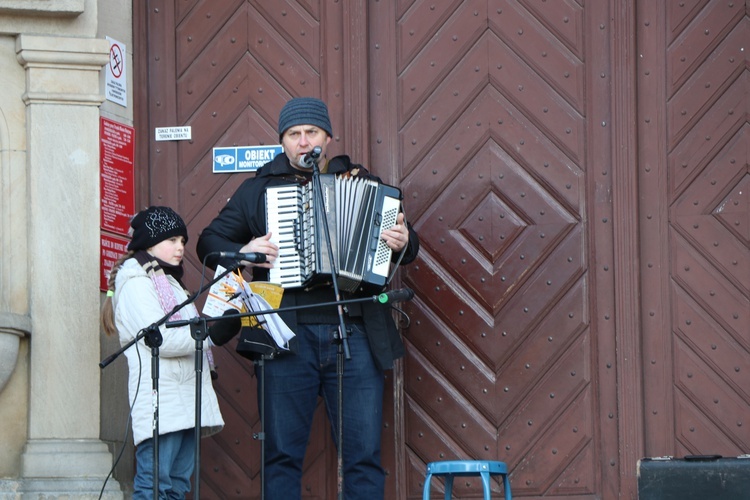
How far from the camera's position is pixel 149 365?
6434 millimetres

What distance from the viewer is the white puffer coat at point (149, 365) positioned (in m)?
6.36

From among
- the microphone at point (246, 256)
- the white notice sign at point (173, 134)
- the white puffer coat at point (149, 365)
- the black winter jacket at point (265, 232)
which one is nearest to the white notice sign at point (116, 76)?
the white notice sign at point (173, 134)

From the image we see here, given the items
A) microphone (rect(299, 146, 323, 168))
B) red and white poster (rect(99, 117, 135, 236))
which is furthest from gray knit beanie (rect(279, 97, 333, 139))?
red and white poster (rect(99, 117, 135, 236))

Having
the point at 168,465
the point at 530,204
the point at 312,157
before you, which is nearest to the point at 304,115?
the point at 312,157

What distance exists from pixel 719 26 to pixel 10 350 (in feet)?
13.0

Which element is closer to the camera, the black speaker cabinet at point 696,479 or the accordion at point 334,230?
the black speaker cabinet at point 696,479

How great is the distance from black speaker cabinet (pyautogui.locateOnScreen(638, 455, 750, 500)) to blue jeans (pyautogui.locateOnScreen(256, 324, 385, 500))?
1.21 metres

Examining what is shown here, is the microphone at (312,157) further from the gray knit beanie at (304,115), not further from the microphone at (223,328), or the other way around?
the microphone at (223,328)

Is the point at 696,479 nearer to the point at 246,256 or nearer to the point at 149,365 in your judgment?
the point at 246,256

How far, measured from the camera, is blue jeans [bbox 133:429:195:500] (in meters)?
6.30

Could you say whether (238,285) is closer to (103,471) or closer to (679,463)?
(103,471)

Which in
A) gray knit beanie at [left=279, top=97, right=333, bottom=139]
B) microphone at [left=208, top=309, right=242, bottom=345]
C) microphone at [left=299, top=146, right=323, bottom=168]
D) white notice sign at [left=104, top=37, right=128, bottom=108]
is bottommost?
microphone at [left=208, top=309, right=242, bottom=345]

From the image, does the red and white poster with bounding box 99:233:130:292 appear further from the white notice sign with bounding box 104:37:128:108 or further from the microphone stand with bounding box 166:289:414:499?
the microphone stand with bounding box 166:289:414:499

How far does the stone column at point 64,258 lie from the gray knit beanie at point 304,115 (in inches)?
43.3
